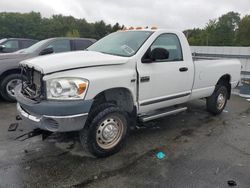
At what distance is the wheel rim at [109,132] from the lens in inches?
135

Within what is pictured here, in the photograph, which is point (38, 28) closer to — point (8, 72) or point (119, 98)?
point (8, 72)

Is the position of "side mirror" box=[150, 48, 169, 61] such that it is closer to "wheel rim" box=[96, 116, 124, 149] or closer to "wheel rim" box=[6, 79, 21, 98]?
"wheel rim" box=[96, 116, 124, 149]

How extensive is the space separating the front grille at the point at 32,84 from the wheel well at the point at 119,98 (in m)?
0.78

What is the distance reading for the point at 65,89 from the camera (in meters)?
2.99

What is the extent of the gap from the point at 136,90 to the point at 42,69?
145 centimetres

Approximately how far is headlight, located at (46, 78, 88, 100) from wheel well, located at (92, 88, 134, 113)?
18.4 inches

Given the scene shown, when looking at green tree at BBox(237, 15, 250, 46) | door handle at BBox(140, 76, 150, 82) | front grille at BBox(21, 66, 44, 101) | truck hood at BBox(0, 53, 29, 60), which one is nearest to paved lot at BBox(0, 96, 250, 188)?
front grille at BBox(21, 66, 44, 101)

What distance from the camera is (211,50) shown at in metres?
9.77

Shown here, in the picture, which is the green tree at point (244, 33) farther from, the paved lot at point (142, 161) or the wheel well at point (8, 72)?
the wheel well at point (8, 72)

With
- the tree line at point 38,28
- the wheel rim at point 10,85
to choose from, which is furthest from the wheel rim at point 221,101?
the tree line at point 38,28

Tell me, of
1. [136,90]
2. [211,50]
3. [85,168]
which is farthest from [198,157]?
[211,50]

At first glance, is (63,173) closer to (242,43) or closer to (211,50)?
(211,50)

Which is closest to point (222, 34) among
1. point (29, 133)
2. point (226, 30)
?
point (226, 30)

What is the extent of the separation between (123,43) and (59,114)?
1.86m
